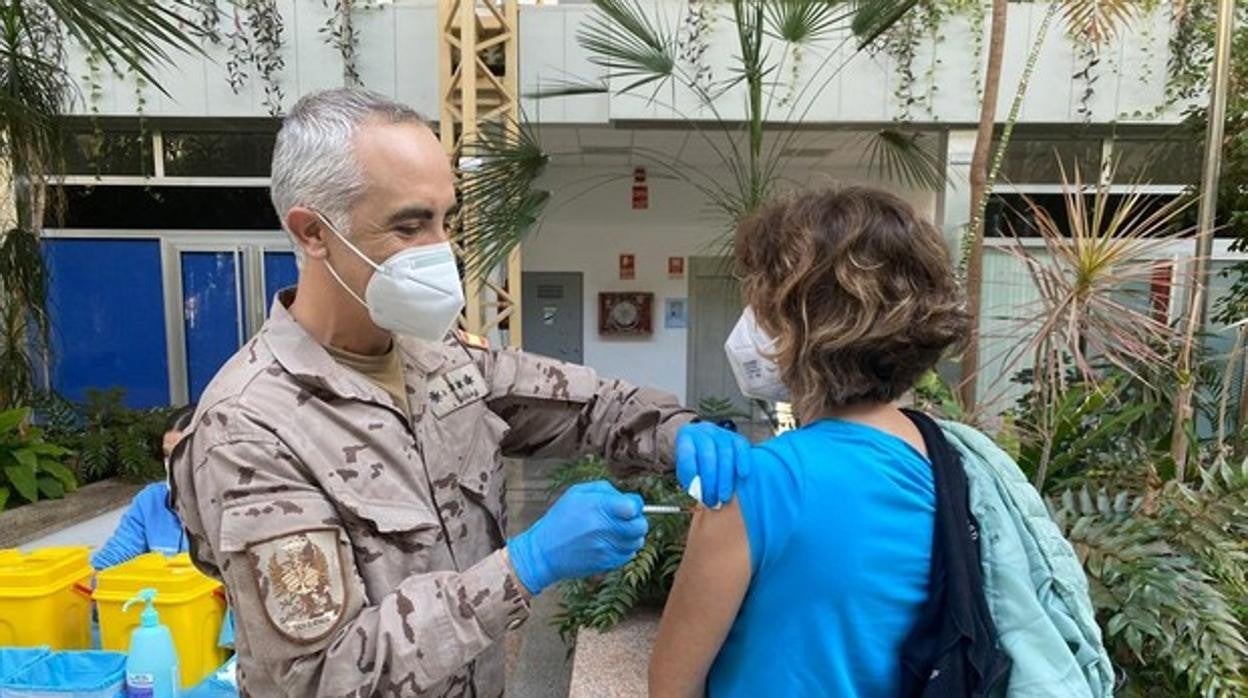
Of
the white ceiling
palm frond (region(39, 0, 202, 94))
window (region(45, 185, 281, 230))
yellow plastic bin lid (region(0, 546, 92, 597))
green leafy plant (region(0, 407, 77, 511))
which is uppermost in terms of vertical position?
the white ceiling

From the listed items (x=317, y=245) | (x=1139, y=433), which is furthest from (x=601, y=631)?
(x=1139, y=433)

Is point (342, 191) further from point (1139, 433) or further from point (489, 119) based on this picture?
point (489, 119)

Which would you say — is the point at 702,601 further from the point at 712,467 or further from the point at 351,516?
the point at 351,516

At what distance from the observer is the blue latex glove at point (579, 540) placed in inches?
38.2

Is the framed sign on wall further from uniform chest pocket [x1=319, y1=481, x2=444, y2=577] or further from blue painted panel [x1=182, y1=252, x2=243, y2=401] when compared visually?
uniform chest pocket [x1=319, y1=481, x2=444, y2=577]

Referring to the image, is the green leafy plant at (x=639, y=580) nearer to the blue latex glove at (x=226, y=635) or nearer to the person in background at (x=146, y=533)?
the blue latex glove at (x=226, y=635)

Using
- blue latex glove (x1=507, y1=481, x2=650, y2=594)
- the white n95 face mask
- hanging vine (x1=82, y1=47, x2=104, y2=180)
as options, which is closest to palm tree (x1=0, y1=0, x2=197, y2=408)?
hanging vine (x1=82, y1=47, x2=104, y2=180)

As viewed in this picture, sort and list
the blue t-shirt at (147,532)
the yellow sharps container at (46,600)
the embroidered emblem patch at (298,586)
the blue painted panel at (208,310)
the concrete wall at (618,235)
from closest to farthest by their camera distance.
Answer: the embroidered emblem patch at (298,586) < the yellow sharps container at (46,600) < the blue t-shirt at (147,532) < the blue painted panel at (208,310) < the concrete wall at (618,235)

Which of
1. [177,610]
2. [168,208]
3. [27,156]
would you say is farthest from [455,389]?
[168,208]

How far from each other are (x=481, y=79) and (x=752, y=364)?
4.23 meters

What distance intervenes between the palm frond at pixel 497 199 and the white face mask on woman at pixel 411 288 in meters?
1.98

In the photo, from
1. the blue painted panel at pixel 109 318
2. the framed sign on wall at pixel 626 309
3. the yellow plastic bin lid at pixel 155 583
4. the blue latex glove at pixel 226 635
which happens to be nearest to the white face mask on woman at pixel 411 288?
the yellow plastic bin lid at pixel 155 583

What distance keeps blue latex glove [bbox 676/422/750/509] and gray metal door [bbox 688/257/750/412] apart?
6.17 meters

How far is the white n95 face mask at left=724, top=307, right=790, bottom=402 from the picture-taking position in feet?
3.99
